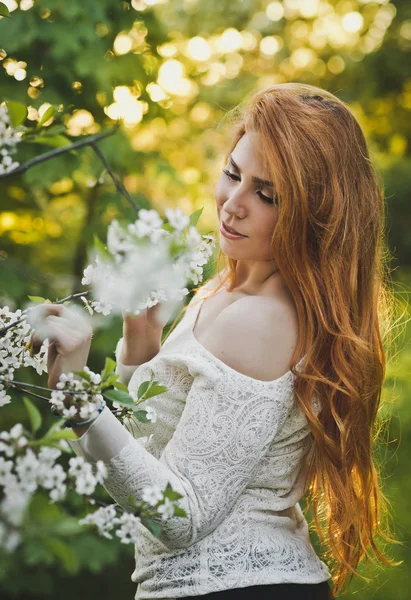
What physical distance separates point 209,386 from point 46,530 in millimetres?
722

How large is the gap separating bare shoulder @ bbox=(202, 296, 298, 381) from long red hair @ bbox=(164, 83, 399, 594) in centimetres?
3

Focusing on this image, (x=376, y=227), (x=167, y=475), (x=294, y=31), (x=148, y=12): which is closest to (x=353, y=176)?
(x=376, y=227)

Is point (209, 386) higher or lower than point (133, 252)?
lower

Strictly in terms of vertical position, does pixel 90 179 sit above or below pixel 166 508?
below

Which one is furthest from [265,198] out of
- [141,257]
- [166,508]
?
[166,508]

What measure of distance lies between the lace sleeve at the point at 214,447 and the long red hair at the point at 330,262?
115mm

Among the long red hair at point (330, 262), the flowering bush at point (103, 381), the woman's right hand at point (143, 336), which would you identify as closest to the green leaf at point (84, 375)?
the flowering bush at point (103, 381)

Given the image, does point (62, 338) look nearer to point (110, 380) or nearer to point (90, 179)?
point (110, 380)

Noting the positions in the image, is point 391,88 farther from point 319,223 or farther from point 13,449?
point 13,449

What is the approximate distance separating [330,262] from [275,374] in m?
0.29

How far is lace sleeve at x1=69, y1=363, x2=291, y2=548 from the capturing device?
137 centimetres

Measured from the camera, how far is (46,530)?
2.39 ft

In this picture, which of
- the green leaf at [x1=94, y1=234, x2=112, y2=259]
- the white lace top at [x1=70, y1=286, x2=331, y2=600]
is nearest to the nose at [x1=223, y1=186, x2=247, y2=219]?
the white lace top at [x1=70, y1=286, x2=331, y2=600]

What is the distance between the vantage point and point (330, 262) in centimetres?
158
